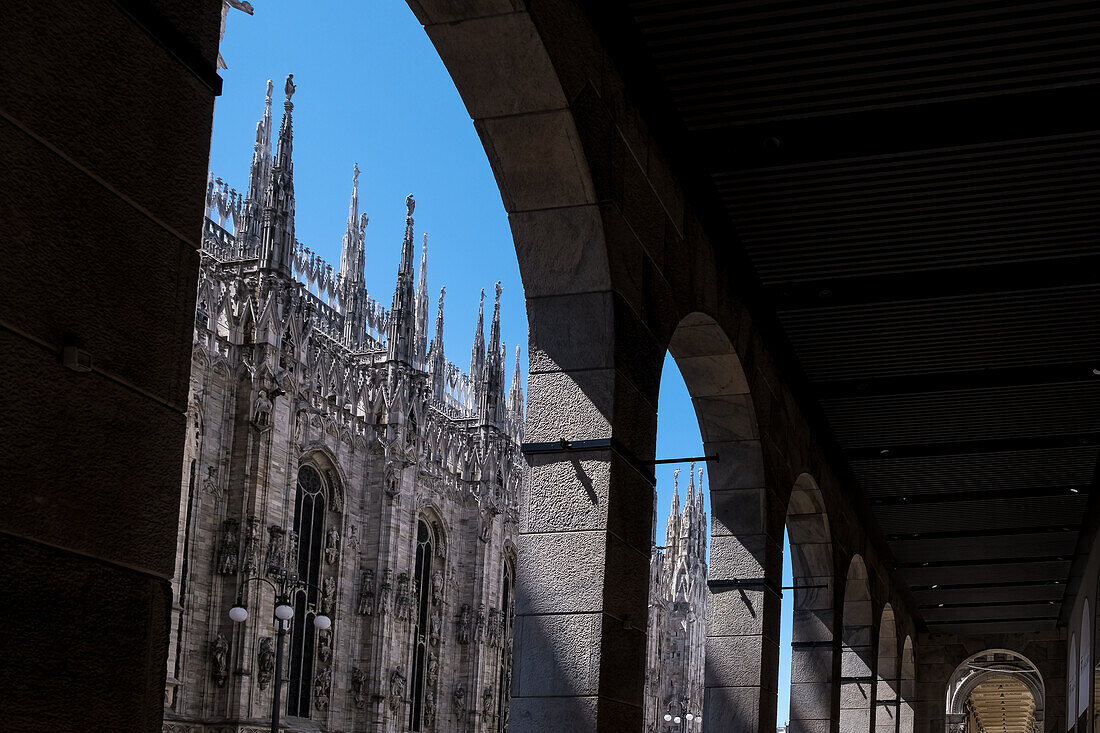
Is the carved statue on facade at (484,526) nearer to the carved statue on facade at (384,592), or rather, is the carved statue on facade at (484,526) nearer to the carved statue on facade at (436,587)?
the carved statue on facade at (436,587)

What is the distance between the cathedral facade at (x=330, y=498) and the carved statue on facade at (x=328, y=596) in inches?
3.0

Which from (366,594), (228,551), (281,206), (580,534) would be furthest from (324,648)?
(580,534)

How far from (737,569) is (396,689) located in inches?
973

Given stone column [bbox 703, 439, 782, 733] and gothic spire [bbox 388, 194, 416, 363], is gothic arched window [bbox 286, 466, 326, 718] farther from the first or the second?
stone column [bbox 703, 439, 782, 733]

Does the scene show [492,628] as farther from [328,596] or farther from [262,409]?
[262,409]

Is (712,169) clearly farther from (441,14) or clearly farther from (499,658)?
(499,658)

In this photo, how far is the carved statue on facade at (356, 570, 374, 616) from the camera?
32.6 meters

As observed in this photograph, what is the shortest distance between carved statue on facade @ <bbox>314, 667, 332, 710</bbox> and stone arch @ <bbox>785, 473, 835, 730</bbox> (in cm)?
1963

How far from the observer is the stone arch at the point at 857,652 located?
1650cm

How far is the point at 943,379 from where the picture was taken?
38.9ft

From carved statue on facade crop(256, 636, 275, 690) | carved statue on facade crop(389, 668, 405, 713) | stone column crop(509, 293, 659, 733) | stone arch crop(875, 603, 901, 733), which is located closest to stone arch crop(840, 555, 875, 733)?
stone arch crop(875, 603, 901, 733)

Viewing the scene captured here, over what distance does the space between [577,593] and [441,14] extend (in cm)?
277

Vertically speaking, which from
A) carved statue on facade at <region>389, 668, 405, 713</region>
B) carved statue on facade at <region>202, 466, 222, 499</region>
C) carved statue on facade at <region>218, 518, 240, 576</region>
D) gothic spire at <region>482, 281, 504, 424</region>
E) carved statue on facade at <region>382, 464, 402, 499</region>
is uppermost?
gothic spire at <region>482, 281, 504, 424</region>

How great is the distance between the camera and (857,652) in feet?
54.5
